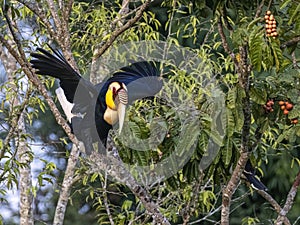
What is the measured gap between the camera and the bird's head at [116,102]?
189 centimetres

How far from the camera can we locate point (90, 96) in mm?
1929

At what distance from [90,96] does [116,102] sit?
0.08 metres

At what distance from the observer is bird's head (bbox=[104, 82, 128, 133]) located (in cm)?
189

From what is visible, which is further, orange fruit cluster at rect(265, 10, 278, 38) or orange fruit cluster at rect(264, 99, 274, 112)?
orange fruit cluster at rect(264, 99, 274, 112)

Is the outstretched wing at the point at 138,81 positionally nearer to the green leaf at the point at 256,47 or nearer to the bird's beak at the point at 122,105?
the bird's beak at the point at 122,105

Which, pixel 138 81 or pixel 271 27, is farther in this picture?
pixel 138 81

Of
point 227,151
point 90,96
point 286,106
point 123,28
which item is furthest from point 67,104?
point 286,106

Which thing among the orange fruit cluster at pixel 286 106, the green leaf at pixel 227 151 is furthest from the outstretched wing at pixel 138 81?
the orange fruit cluster at pixel 286 106

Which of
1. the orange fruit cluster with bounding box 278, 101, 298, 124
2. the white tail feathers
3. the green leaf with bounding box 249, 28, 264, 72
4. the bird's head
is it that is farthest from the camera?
the white tail feathers

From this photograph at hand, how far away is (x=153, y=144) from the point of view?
2.00 m

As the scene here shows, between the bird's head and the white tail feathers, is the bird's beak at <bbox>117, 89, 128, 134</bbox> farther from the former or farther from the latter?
the white tail feathers

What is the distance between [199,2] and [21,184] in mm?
1313

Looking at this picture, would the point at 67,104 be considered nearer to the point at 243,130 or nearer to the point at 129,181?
the point at 129,181

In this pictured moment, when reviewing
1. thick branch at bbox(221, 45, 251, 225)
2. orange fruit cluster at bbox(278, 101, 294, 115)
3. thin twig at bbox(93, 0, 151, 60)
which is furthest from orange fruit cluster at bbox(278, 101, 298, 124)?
thin twig at bbox(93, 0, 151, 60)
